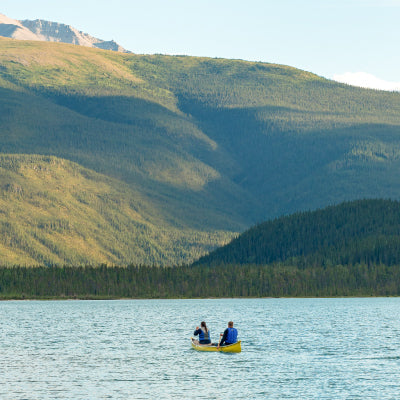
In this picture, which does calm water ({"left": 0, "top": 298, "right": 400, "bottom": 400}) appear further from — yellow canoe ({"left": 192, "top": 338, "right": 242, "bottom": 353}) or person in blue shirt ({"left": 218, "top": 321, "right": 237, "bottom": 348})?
person in blue shirt ({"left": 218, "top": 321, "right": 237, "bottom": 348})

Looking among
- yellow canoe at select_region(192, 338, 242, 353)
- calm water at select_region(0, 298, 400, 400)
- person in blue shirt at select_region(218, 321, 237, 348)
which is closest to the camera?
calm water at select_region(0, 298, 400, 400)

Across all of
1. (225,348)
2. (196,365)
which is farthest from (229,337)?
(196,365)

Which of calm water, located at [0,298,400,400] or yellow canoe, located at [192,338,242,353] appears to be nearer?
calm water, located at [0,298,400,400]

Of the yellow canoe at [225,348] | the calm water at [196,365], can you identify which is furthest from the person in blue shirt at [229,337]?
the calm water at [196,365]

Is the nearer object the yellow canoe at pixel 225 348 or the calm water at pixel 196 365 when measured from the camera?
the calm water at pixel 196 365

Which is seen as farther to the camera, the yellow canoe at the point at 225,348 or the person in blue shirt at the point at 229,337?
the yellow canoe at the point at 225,348

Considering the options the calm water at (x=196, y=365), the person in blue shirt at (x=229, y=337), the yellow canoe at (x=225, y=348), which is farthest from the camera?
the yellow canoe at (x=225, y=348)

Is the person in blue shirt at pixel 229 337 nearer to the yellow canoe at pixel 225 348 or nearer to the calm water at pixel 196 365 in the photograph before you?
the yellow canoe at pixel 225 348

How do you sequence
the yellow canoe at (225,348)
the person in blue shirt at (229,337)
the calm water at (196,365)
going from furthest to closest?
the yellow canoe at (225,348) < the person in blue shirt at (229,337) < the calm water at (196,365)

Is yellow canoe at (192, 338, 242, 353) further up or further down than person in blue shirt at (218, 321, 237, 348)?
further down

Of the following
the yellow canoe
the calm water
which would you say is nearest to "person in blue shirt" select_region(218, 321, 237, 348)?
the yellow canoe

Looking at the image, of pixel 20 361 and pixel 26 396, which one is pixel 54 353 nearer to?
pixel 20 361

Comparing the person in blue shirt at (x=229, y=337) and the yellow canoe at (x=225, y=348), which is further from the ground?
the person in blue shirt at (x=229, y=337)

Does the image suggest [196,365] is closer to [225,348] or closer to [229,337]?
[229,337]
